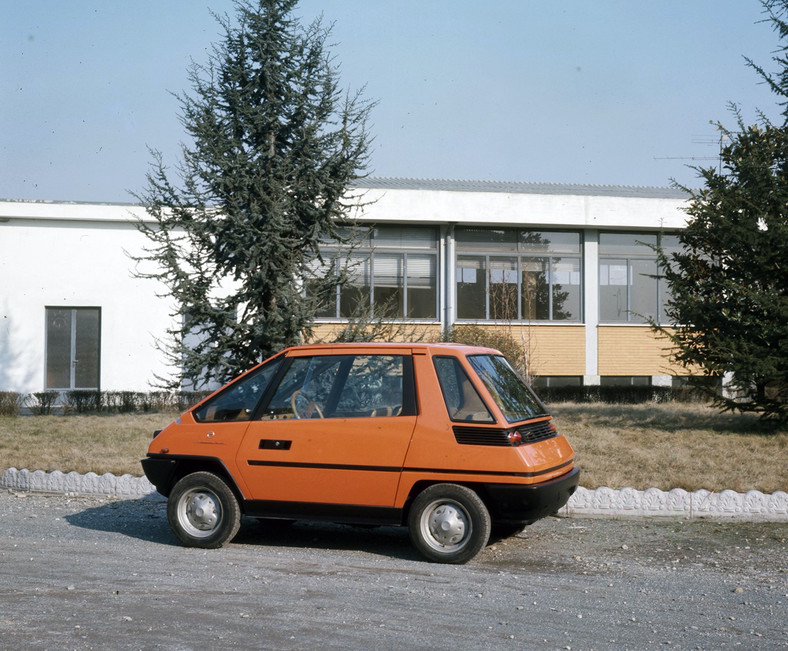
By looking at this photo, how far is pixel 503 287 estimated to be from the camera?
28.0 meters

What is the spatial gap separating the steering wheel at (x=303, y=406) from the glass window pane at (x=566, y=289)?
21.3 m

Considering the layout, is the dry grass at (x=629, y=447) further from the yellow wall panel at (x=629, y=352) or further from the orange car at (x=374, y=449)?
the yellow wall panel at (x=629, y=352)

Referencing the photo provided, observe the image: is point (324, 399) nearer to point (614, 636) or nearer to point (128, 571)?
point (128, 571)

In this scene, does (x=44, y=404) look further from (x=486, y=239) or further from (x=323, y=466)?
(x=323, y=466)

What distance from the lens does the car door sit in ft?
25.5

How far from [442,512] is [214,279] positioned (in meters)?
10.6

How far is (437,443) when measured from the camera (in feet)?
25.0

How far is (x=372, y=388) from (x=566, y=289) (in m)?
21.5

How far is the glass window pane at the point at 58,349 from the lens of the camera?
27141 millimetres

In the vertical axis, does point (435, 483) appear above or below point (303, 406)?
below

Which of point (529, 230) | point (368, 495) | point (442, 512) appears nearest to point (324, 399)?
point (368, 495)

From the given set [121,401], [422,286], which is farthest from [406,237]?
[121,401]

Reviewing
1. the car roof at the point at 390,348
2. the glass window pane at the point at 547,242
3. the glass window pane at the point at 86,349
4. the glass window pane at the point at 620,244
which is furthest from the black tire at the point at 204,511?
the glass window pane at the point at 620,244

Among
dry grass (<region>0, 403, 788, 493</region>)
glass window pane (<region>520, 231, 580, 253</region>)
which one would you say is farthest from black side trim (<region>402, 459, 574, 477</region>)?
glass window pane (<region>520, 231, 580, 253</region>)
